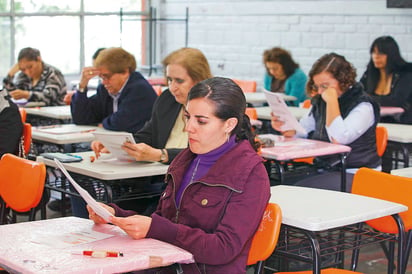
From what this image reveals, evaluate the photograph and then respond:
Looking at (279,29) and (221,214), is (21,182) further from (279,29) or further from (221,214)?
(279,29)

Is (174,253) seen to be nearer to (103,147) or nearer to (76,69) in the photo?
(103,147)

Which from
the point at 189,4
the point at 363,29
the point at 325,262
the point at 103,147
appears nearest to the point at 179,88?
the point at 103,147

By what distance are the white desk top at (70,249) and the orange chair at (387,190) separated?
1117mm

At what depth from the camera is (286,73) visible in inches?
295

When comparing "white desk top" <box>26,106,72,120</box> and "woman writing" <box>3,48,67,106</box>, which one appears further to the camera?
"woman writing" <box>3,48,67,106</box>

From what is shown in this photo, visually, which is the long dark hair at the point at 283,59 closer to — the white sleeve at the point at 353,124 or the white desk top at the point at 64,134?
the white desk top at the point at 64,134

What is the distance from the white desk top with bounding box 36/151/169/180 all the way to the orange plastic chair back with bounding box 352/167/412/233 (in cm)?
97

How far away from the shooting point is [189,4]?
30.8ft

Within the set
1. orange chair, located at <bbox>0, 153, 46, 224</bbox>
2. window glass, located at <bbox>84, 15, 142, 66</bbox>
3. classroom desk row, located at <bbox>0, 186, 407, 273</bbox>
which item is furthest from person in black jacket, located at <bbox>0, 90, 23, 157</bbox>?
window glass, located at <bbox>84, 15, 142, 66</bbox>

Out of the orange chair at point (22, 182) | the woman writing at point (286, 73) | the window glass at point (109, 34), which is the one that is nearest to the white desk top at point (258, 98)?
the woman writing at point (286, 73)

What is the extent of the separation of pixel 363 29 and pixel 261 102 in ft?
4.04

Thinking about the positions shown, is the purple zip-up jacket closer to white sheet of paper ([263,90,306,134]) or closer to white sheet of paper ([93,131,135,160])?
white sheet of paper ([93,131,135,160])

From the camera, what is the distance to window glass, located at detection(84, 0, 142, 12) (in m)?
9.45

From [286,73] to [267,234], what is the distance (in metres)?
5.17
